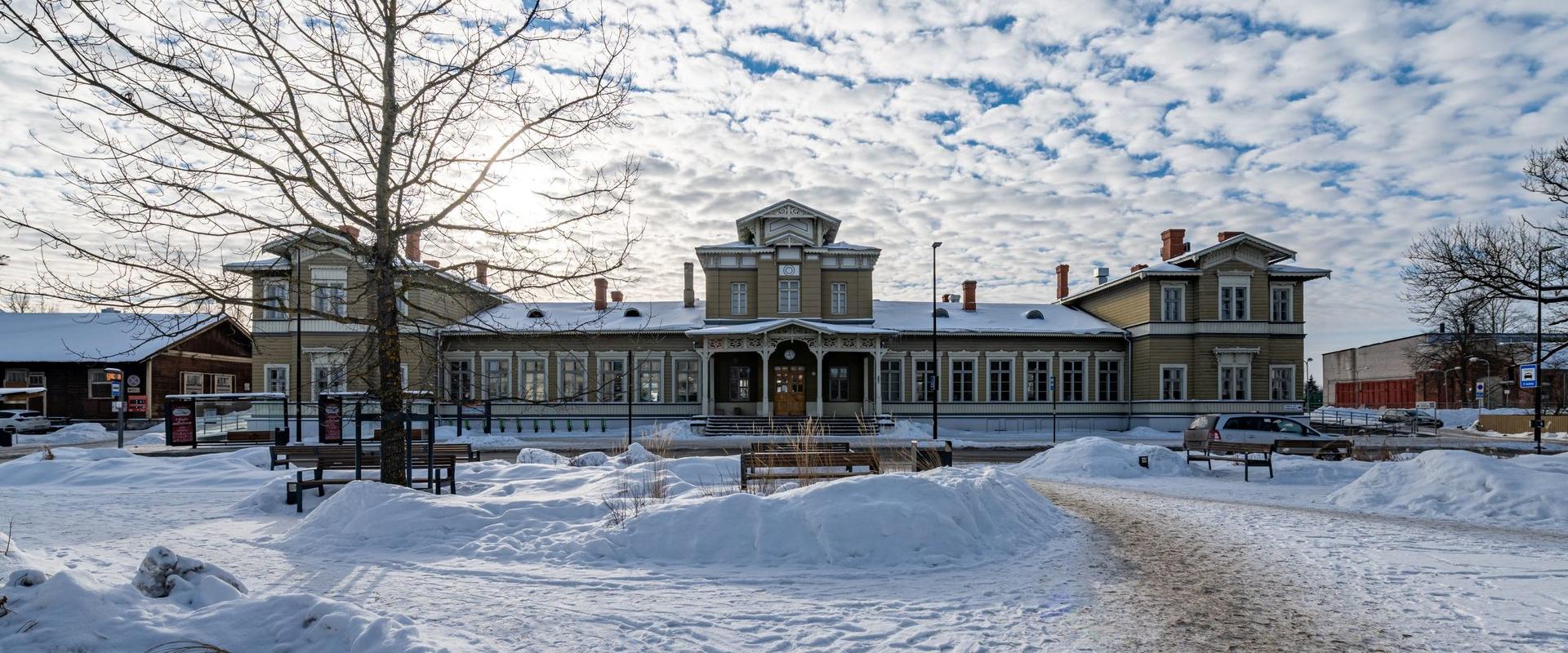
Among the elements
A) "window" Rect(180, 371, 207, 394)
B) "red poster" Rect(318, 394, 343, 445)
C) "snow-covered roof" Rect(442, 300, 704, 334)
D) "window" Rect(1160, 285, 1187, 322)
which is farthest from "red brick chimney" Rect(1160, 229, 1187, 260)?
"window" Rect(180, 371, 207, 394)

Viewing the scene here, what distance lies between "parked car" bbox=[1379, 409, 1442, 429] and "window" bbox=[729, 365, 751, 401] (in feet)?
100

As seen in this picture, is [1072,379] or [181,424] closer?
[181,424]

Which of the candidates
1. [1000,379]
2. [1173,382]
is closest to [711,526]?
[1000,379]

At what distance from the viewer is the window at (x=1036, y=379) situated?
3484cm

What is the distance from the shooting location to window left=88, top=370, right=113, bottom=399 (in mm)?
36969

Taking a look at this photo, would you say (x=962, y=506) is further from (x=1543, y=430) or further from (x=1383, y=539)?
(x=1543, y=430)

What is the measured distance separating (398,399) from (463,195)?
283cm

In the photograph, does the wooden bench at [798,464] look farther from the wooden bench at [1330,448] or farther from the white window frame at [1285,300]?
the white window frame at [1285,300]

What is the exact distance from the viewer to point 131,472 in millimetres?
15703

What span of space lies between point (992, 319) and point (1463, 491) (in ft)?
80.9

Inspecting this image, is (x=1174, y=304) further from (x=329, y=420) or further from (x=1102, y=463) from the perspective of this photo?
(x=329, y=420)

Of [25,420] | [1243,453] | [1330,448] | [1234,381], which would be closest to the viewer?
[1243,453]

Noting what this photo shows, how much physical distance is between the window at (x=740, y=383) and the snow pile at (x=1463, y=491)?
23.4m

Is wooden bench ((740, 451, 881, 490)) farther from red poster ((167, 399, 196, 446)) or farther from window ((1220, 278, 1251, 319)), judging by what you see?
window ((1220, 278, 1251, 319))
